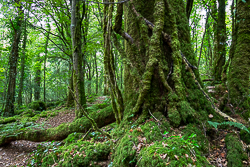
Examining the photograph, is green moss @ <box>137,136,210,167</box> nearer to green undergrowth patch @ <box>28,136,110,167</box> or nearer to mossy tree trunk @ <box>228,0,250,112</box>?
green undergrowth patch @ <box>28,136,110,167</box>

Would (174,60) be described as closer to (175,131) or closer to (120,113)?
(175,131)

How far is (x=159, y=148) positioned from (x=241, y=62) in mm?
3134

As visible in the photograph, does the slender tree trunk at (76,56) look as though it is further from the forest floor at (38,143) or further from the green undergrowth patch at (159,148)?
the green undergrowth patch at (159,148)

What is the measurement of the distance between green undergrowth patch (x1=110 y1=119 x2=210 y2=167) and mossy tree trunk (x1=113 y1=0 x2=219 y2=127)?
1.23 feet

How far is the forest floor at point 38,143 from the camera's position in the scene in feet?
6.78

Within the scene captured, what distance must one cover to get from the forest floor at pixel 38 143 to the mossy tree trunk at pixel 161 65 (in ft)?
1.51

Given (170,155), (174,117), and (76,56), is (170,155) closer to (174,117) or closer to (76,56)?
(174,117)

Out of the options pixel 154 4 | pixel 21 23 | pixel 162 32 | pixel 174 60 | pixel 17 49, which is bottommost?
pixel 174 60

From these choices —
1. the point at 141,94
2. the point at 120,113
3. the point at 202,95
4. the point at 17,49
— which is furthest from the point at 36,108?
the point at 202,95

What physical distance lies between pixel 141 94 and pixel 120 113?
95cm

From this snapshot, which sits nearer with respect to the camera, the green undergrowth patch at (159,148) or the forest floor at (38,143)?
the green undergrowth patch at (159,148)

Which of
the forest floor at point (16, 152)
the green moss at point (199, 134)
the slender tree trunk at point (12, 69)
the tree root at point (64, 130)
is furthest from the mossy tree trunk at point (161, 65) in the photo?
the slender tree trunk at point (12, 69)

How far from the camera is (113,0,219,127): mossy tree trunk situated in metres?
2.72

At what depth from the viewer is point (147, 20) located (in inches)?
127
